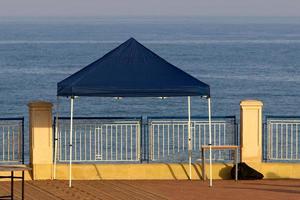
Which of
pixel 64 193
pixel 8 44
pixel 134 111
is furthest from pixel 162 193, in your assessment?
pixel 8 44

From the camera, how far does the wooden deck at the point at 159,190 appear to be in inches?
757

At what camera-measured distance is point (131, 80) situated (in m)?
20.8

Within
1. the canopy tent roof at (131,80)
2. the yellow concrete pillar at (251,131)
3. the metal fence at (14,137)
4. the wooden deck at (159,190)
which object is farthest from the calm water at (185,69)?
the wooden deck at (159,190)

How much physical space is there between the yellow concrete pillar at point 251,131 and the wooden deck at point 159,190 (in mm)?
754

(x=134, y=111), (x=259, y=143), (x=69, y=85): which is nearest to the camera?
(x=69, y=85)

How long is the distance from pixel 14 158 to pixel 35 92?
1942 inches

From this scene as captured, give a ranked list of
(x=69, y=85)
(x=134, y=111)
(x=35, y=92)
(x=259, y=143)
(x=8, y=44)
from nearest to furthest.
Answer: (x=69, y=85) < (x=259, y=143) < (x=134, y=111) < (x=35, y=92) < (x=8, y=44)

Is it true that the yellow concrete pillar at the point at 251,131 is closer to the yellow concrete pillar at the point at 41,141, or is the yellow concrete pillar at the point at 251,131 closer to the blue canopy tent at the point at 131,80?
the blue canopy tent at the point at 131,80

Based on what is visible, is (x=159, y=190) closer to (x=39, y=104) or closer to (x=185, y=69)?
(x=39, y=104)

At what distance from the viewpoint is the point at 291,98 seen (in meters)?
72.0

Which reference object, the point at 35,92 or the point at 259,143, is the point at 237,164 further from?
the point at 35,92

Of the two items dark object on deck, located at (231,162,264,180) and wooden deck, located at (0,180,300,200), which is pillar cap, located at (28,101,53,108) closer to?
wooden deck, located at (0,180,300,200)

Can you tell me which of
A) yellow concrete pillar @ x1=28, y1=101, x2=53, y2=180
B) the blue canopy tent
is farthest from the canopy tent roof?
yellow concrete pillar @ x1=28, y1=101, x2=53, y2=180

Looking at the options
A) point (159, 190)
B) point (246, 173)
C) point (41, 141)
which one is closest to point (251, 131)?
point (246, 173)
